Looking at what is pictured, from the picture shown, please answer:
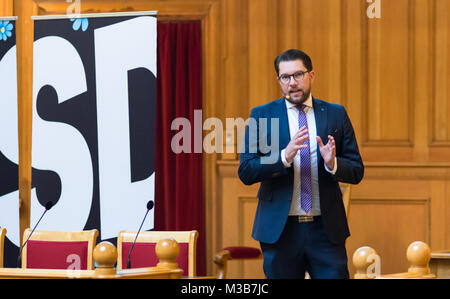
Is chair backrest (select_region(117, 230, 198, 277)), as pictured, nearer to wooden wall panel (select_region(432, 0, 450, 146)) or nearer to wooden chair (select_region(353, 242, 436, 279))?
wooden chair (select_region(353, 242, 436, 279))

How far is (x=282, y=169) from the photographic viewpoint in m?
A: 2.73

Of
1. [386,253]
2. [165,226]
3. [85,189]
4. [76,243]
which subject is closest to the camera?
[76,243]

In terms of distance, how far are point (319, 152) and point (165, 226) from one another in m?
3.01

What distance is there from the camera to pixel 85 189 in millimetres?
4754

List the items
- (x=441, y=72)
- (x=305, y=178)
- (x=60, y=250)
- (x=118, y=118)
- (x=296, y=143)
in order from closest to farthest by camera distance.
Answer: (x=296, y=143)
(x=305, y=178)
(x=60, y=250)
(x=118, y=118)
(x=441, y=72)

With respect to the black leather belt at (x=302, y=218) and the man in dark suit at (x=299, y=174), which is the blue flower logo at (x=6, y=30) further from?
the black leather belt at (x=302, y=218)

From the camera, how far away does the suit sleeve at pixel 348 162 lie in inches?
109

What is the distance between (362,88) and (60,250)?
2.89m

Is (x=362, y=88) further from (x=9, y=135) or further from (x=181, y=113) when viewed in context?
(x=9, y=135)

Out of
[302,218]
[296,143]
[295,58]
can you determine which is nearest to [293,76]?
[295,58]

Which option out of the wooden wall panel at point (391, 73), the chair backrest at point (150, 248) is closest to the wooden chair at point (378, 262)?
the chair backrest at point (150, 248)

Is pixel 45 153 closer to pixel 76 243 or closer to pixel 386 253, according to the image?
pixel 76 243

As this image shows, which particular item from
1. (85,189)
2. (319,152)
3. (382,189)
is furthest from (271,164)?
(382,189)
